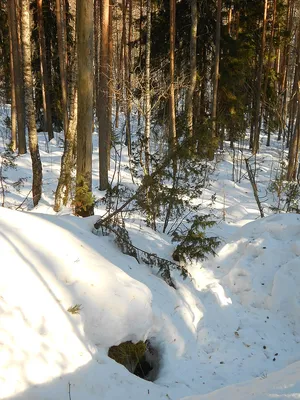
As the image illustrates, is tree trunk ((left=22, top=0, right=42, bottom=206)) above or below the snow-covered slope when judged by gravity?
above

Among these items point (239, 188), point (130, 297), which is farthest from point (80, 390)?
point (239, 188)

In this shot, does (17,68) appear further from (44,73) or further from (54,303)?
(54,303)

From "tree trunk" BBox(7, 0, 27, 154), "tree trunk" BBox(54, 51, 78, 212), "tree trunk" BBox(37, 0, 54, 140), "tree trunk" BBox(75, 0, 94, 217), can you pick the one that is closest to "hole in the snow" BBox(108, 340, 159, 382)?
"tree trunk" BBox(75, 0, 94, 217)

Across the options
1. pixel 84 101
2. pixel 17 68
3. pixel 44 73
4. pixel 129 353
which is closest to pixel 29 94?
pixel 84 101

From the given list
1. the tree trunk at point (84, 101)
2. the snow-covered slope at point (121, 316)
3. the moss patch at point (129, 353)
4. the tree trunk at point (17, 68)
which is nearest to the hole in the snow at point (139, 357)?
the moss patch at point (129, 353)

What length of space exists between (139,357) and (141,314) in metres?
0.50

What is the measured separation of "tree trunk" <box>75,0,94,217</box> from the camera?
17.7 ft

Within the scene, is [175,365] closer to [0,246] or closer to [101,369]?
[101,369]

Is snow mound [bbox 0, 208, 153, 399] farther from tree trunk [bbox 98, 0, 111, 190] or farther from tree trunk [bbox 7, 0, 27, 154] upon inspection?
tree trunk [bbox 7, 0, 27, 154]

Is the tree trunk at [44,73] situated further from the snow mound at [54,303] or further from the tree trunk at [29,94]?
the snow mound at [54,303]

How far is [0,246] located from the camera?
3461 mm

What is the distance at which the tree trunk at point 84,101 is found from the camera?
5.39 metres

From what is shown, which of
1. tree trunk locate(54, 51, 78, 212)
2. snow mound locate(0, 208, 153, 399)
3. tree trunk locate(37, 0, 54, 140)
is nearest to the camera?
snow mound locate(0, 208, 153, 399)

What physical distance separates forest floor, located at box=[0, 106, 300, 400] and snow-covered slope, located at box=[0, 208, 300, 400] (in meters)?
0.01
